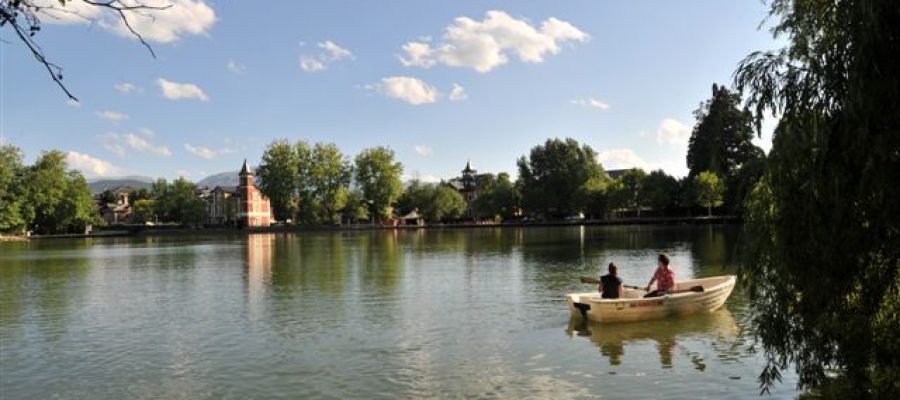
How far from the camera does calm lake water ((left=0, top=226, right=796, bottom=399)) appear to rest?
12.2 m

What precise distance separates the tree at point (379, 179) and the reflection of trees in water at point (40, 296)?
83.6 m

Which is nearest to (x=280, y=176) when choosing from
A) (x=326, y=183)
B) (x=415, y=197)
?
(x=326, y=183)

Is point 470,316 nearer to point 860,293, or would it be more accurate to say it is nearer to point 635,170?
point 860,293

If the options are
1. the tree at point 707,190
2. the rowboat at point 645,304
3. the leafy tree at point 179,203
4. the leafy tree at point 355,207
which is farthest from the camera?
the leafy tree at point 179,203

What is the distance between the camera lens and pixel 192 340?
1700 centimetres

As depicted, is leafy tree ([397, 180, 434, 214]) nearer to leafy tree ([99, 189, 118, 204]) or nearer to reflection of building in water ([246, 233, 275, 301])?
reflection of building in water ([246, 233, 275, 301])

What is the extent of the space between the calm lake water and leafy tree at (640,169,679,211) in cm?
6593

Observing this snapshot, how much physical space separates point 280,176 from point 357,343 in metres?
114

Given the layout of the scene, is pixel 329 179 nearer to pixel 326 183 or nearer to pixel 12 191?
pixel 326 183

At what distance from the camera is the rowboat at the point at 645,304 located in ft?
55.9

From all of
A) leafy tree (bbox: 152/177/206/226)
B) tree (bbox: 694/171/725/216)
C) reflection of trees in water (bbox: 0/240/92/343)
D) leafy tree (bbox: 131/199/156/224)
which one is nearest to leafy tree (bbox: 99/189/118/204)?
leafy tree (bbox: 131/199/156/224)

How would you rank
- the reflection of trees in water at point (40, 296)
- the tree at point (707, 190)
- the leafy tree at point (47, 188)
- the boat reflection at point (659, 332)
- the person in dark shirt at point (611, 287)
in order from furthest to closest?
the leafy tree at point (47, 188), the tree at point (707, 190), the reflection of trees in water at point (40, 296), the person in dark shirt at point (611, 287), the boat reflection at point (659, 332)

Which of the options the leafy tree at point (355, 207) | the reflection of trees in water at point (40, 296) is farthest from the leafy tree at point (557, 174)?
the reflection of trees in water at point (40, 296)

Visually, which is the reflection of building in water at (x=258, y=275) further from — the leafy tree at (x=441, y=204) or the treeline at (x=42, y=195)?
the leafy tree at (x=441, y=204)
